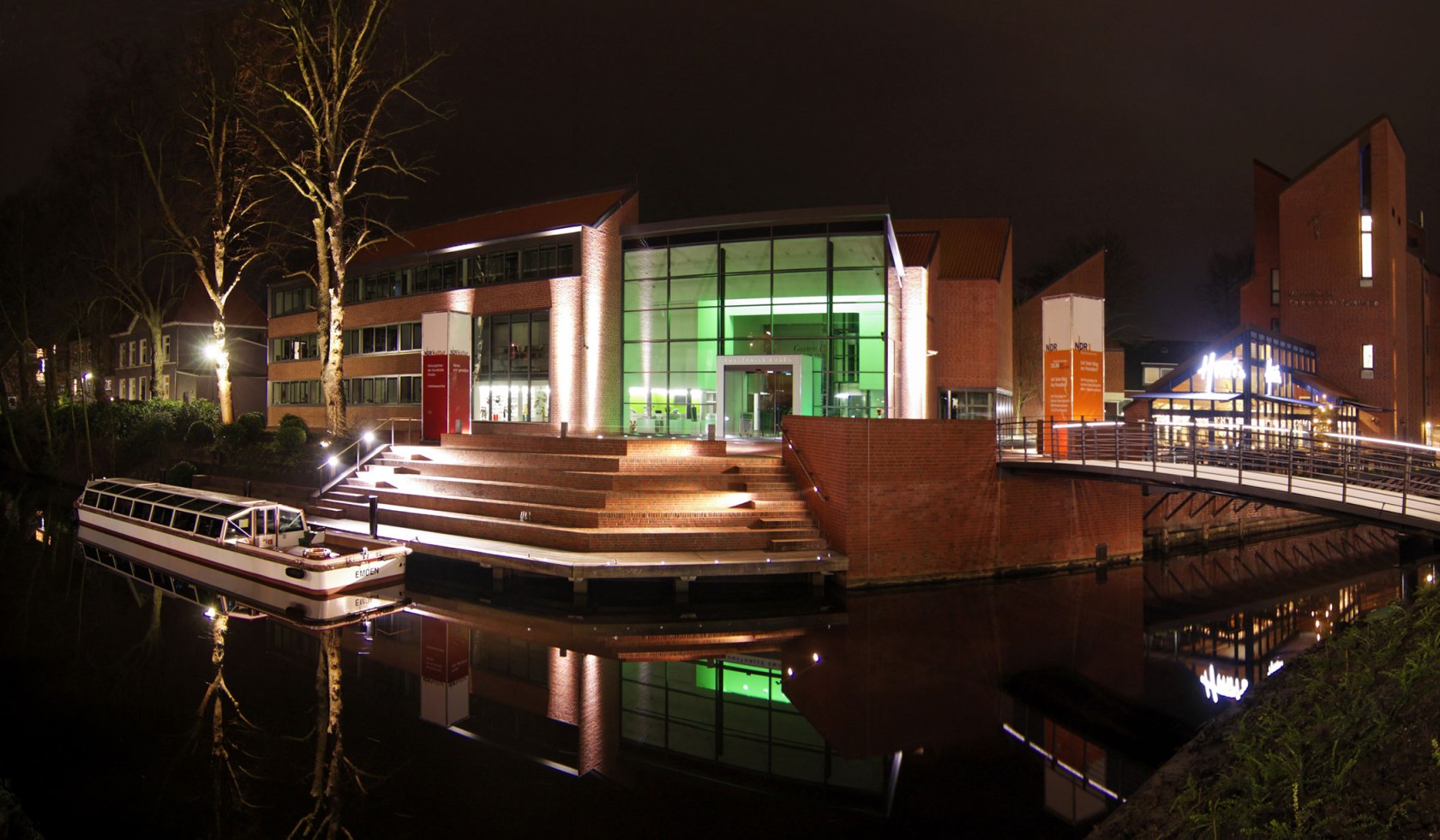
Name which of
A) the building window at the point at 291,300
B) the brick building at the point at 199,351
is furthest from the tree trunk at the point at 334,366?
the brick building at the point at 199,351

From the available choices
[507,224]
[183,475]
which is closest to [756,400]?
[507,224]

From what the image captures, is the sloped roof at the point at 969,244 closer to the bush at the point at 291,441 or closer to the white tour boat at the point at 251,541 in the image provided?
the bush at the point at 291,441

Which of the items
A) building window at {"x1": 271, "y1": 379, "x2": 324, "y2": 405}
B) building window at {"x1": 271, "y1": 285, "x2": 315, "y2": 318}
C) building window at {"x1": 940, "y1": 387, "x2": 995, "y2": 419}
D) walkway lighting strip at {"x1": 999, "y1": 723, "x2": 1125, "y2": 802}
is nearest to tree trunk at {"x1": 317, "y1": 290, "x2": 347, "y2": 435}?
building window at {"x1": 271, "y1": 379, "x2": 324, "y2": 405}

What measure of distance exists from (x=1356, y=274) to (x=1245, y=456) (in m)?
23.7

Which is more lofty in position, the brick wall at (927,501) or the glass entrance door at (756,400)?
the glass entrance door at (756,400)

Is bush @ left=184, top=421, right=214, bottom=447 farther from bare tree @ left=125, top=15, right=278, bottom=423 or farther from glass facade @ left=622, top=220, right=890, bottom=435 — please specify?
glass facade @ left=622, top=220, right=890, bottom=435

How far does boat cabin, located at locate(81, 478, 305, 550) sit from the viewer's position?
48.9ft

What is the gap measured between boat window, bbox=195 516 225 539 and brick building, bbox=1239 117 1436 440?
3384 cm

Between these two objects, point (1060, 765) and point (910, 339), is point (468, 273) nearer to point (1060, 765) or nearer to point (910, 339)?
point (910, 339)

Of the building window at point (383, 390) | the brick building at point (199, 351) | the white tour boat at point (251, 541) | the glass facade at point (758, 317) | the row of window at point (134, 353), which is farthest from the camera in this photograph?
the row of window at point (134, 353)

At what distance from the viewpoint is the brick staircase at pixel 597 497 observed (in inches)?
586

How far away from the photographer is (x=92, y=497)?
66.4 ft

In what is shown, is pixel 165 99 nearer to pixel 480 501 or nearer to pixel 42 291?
pixel 42 291

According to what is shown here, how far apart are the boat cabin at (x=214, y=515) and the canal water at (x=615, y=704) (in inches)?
47.6
